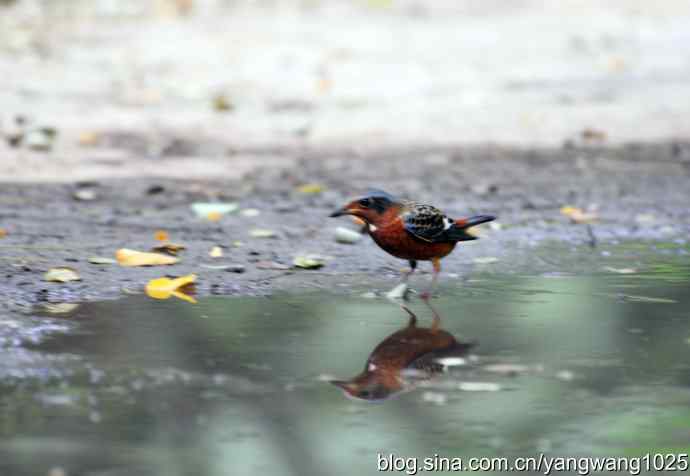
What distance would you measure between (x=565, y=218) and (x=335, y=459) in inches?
157

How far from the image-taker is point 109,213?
690 centimetres

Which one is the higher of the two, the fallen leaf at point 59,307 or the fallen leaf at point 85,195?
the fallen leaf at point 59,307

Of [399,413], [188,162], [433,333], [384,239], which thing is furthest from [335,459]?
[188,162]

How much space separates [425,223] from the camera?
507 cm

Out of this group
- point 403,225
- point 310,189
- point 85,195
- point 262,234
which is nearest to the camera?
point 403,225

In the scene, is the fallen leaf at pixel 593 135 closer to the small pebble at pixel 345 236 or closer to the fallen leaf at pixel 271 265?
the small pebble at pixel 345 236

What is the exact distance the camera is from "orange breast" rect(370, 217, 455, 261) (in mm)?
5066

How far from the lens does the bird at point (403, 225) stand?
506 centimetres

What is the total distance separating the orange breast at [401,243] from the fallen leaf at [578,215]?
1.89 m

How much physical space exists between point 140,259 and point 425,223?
1.27 meters

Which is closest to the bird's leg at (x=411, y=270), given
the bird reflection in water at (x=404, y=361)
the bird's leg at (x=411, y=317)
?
the bird's leg at (x=411, y=317)

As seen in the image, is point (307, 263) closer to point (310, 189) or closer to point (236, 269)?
point (236, 269)

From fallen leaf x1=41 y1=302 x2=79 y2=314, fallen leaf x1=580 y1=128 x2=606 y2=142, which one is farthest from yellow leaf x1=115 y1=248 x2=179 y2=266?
fallen leaf x1=580 y1=128 x2=606 y2=142

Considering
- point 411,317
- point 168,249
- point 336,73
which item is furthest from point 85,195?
point 336,73
